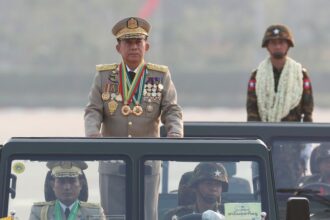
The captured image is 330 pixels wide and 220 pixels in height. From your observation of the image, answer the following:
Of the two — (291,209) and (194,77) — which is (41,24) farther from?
(291,209)

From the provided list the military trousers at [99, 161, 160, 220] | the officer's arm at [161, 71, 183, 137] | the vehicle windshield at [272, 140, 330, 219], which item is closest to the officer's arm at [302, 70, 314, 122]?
the vehicle windshield at [272, 140, 330, 219]

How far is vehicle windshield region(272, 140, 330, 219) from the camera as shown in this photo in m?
9.23

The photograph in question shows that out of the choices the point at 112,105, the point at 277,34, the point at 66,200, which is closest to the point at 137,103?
the point at 112,105

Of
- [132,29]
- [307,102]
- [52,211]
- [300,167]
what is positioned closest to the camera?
[52,211]

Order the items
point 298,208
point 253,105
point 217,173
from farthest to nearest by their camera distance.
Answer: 1. point 253,105
2. point 217,173
3. point 298,208

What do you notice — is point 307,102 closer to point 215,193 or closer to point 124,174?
point 215,193

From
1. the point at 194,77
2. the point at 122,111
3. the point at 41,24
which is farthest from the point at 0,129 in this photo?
the point at 41,24

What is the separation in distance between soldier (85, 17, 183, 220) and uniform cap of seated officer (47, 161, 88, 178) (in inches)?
44.1

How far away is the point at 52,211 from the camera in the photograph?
6613 millimetres

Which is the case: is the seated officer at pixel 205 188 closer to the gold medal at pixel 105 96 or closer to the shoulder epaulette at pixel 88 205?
the shoulder epaulette at pixel 88 205

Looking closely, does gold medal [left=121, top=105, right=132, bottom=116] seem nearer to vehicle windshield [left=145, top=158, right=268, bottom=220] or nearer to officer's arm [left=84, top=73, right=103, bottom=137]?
officer's arm [left=84, top=73, right=103, bottom=137]

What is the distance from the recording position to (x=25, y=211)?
6809 mm

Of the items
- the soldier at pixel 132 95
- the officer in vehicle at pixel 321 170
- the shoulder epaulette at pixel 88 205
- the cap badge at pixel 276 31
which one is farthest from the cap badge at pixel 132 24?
the cap badge at pixel 276 31

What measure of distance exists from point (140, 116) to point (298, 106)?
347 centimetres
